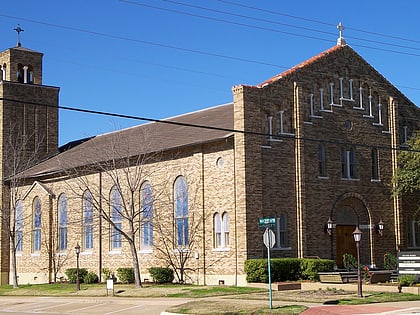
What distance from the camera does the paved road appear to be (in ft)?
97.1

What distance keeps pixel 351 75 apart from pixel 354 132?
10.7ft

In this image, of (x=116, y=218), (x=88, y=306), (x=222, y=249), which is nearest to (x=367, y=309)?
(x=88, y=306)

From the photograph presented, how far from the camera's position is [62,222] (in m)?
50.9

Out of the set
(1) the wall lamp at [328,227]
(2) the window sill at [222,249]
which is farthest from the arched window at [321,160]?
(2) the window sill at [222,249]

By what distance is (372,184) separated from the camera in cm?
4288

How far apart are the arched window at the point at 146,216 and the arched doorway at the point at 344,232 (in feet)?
33.8

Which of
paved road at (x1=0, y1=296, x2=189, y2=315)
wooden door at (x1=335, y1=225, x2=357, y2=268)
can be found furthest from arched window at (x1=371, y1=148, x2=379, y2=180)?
paved road at (x1=0, y1=296, x2=189, y2=315)

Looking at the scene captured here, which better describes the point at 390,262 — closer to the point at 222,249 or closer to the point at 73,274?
the point at 222,249

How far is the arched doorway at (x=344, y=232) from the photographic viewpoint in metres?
41.0

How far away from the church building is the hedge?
0.92 metres

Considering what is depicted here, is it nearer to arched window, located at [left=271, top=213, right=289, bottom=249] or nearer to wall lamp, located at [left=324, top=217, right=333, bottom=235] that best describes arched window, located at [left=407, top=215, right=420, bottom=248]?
wall lamp, located at [left=324, top=217, right=333, bottom=235]

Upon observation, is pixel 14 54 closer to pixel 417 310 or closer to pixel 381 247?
pixel 381 247

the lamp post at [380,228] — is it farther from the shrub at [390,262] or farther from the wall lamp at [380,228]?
the shrub at [390,262]

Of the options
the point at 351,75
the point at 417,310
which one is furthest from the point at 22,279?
→ the point at 417,310
